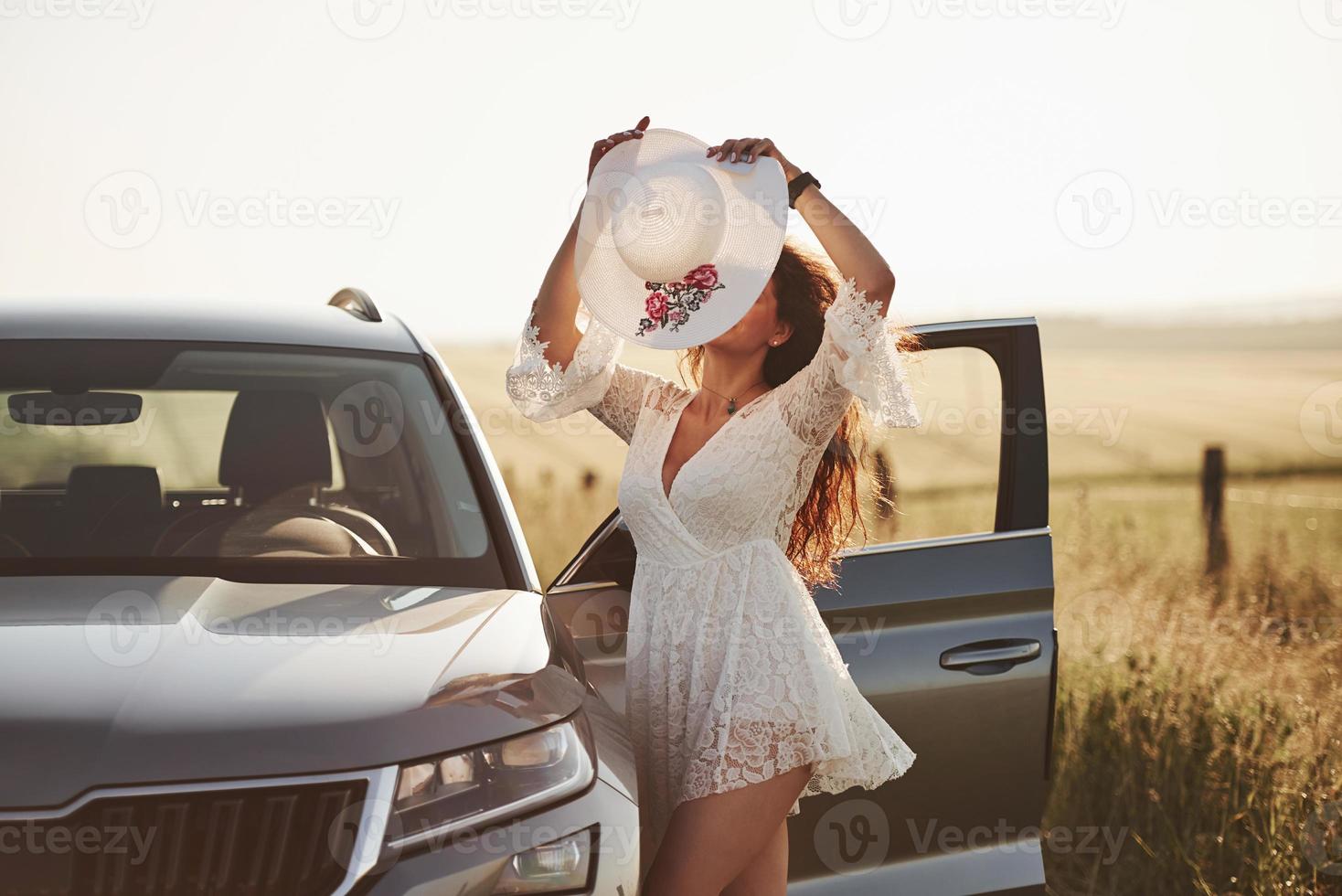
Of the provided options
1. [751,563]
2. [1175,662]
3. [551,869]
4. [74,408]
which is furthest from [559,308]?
[1175,662]

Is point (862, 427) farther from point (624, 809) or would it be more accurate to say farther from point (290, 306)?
point (290, 306)

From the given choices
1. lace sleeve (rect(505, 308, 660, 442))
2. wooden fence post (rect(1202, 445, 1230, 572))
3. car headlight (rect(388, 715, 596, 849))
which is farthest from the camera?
wooden fence post (rect(1202, 445, 1230, 572))

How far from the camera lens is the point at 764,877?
249 centimetres

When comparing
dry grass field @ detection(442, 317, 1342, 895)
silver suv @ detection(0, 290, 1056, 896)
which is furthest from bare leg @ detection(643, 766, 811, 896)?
dry grass field @ detection(442, 317, 1342, 895)

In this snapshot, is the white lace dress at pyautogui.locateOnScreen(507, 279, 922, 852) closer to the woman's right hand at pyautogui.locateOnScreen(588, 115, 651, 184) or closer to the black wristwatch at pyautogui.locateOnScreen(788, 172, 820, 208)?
the black wristwatch at pyautogui.locateOnScreen(788, 172, 820, 208)

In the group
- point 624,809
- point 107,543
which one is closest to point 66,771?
point 624,809

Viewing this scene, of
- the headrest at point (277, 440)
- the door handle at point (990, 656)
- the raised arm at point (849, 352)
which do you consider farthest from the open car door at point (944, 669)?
the headrest at point (277, 440)

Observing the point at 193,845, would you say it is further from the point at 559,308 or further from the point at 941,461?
the point at 941,461

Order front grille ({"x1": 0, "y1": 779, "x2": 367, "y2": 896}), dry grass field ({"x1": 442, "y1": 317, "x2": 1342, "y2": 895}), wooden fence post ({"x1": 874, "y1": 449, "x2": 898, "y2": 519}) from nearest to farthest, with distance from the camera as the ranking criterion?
front grille ({"x1": 0, "y1": 779, "x2": 367, "y2": 896}) < wooden fence post ({"x1": 874, "y1": 449, "x2": 898, "y2": 519}) < dry grass field ({"x1": 442, "y1": 317, "x2": 1342, "y2": 895})

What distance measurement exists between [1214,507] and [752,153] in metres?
6.45

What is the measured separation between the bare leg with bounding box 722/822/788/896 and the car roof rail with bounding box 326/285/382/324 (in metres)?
1.59

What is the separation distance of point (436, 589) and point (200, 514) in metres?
0.64

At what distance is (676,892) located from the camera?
236 cm

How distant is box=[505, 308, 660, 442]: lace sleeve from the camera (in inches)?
112
